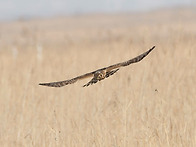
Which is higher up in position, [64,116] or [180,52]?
[180,52]

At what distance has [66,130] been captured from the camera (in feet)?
11.8

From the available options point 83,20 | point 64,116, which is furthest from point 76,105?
point 83,20

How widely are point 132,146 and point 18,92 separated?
79.7 inches

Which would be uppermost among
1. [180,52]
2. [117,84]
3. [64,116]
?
[180,52]

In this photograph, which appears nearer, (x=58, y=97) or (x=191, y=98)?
(x=191, y=98)

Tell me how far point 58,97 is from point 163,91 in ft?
3.17

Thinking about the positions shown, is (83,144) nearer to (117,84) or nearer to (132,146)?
(132,146)

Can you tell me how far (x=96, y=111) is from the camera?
3875 mm

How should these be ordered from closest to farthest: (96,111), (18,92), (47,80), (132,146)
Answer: (132,146), (96,111), (18,92), (47,80)

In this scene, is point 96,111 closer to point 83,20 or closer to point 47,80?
point 47,80

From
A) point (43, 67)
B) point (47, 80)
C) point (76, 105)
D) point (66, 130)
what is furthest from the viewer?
point (43, 67)

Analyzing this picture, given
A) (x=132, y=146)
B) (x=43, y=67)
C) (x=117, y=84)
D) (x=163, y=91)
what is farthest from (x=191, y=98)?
(x=43, y=67)

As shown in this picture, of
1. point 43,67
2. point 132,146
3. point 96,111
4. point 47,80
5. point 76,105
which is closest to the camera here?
point 132,146

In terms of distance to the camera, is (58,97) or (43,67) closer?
(58,97)
